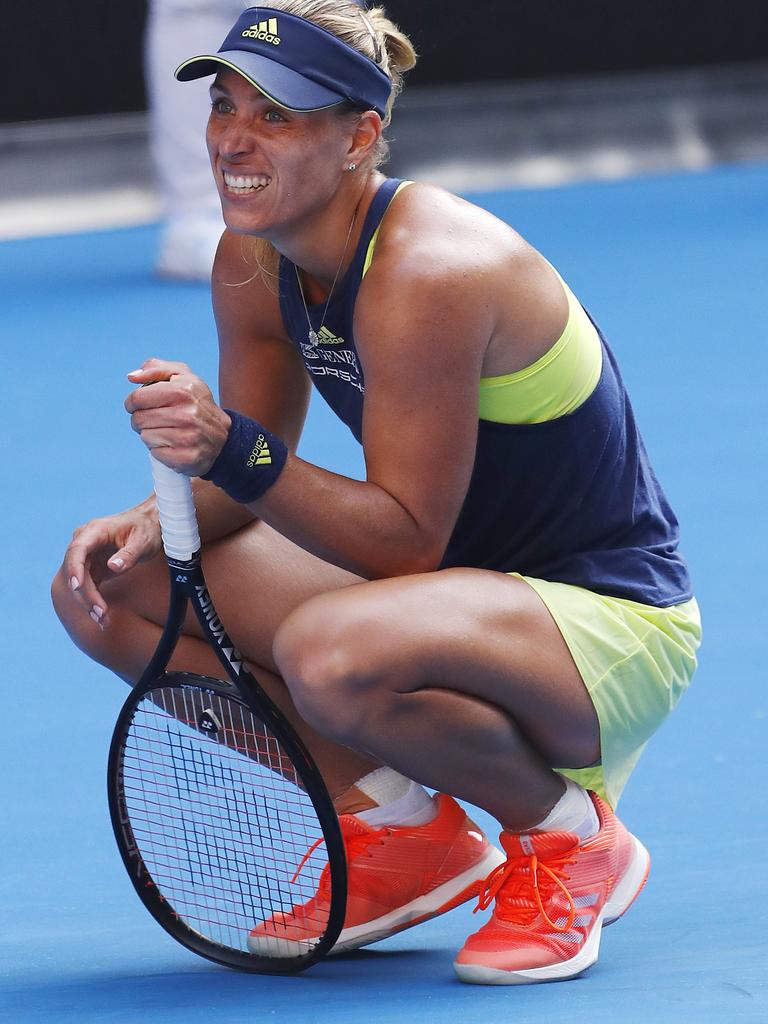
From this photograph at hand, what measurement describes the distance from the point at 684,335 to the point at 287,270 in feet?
9.45

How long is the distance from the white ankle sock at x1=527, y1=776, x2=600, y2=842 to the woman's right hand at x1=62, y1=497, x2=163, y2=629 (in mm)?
546

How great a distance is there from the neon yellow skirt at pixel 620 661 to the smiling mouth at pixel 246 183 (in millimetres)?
512

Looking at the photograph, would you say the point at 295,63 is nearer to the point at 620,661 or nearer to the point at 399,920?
the point at 620,661

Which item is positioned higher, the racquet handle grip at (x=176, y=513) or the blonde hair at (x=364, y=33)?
the blonde hair at (x=364, y=33)

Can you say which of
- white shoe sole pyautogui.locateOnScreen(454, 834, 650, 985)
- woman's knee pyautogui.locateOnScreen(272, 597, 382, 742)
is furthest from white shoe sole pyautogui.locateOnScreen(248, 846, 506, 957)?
woman's knee pyautogui.locateOnScreen(272, 597, 382, 742)

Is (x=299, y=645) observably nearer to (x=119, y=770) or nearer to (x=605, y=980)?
(x=119, y=770)

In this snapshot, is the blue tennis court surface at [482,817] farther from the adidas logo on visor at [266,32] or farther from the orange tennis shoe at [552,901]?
the adidas logo on visor at [266,32]

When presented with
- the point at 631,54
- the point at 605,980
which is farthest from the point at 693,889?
the point at 631,54

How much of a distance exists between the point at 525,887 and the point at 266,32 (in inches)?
38.3

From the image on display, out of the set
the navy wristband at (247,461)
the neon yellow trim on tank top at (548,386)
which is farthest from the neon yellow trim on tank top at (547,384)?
the navy wristband at (247,461)

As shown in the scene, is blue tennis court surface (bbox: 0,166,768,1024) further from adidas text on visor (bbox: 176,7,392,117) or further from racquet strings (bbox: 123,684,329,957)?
adidas text on visor (bbox: 176,7,392,117)

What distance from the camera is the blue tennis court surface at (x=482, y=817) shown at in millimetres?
1797

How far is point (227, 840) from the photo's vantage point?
6.84 feet

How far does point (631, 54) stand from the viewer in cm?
727
